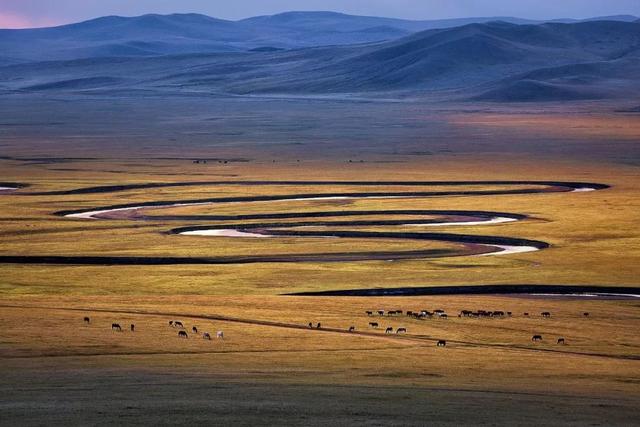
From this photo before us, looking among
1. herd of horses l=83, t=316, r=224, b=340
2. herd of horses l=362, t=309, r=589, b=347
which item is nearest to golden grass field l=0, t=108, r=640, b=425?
herd of horses l=83, t=316, r=224, b=340

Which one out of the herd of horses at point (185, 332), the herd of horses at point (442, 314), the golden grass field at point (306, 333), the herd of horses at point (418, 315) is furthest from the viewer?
the herd of horses at point (442, 314)

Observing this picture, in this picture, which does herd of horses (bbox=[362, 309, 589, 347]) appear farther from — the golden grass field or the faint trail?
the faint trail

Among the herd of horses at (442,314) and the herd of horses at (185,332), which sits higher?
the herd of horses at (185,332)

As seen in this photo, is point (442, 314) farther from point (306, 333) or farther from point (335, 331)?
point (306, 333)

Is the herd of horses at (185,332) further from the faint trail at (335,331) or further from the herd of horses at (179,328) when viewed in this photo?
the faint trail at (335,331)

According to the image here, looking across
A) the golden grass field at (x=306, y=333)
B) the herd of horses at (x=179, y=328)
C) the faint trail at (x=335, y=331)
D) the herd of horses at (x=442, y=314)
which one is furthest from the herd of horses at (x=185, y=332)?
the herd of horses at (x=442, y=314)

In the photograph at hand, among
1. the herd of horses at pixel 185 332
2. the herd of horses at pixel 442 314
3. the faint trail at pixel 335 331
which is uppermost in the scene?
the herd of horses at pixel 185 332

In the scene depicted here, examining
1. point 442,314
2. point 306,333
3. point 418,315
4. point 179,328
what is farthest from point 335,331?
point 442,314

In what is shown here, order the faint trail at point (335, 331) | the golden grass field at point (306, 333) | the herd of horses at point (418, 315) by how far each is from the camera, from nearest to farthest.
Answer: the golden grass field at point (306, 333) < the faint trail at point (335, 331) < the herd of horses at point (418, 315)

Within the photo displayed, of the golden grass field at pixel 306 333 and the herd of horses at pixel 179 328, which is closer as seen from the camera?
the golden grass field at pixel 306 333
